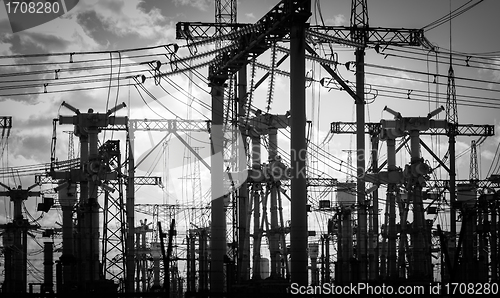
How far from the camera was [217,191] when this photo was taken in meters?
48.6

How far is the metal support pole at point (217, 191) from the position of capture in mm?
48031

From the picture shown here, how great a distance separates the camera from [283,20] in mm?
36000

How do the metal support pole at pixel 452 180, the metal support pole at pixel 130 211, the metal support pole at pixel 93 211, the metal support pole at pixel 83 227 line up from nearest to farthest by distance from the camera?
the metal support pole at pixel 83 227
the metal support pole at pixel 93 211
the metal support pole at pixel 130 211
the metal support pole at pixel 452 180

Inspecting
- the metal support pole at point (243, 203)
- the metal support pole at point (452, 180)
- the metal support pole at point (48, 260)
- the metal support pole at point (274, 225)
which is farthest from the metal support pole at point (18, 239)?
the metal support pole at point (452, 180)

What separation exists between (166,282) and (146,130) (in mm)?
32121

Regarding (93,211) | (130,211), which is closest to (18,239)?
(130,211)

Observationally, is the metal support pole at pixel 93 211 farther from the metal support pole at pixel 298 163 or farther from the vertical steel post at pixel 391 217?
the metal support pole at pixel 298 163

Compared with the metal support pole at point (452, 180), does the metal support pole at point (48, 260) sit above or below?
below

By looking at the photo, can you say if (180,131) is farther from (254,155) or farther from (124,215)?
(254,155)

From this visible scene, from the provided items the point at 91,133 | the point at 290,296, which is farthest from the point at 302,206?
the point at 91,133

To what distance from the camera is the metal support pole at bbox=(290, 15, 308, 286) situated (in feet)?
114

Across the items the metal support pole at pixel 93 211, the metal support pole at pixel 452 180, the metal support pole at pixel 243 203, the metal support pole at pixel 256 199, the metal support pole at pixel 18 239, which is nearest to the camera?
the metal support pole at pixel 256 199

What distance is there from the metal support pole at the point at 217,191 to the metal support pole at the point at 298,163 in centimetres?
1264

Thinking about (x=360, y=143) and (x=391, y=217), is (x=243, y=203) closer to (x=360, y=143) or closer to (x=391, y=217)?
(x=360, y=143)
